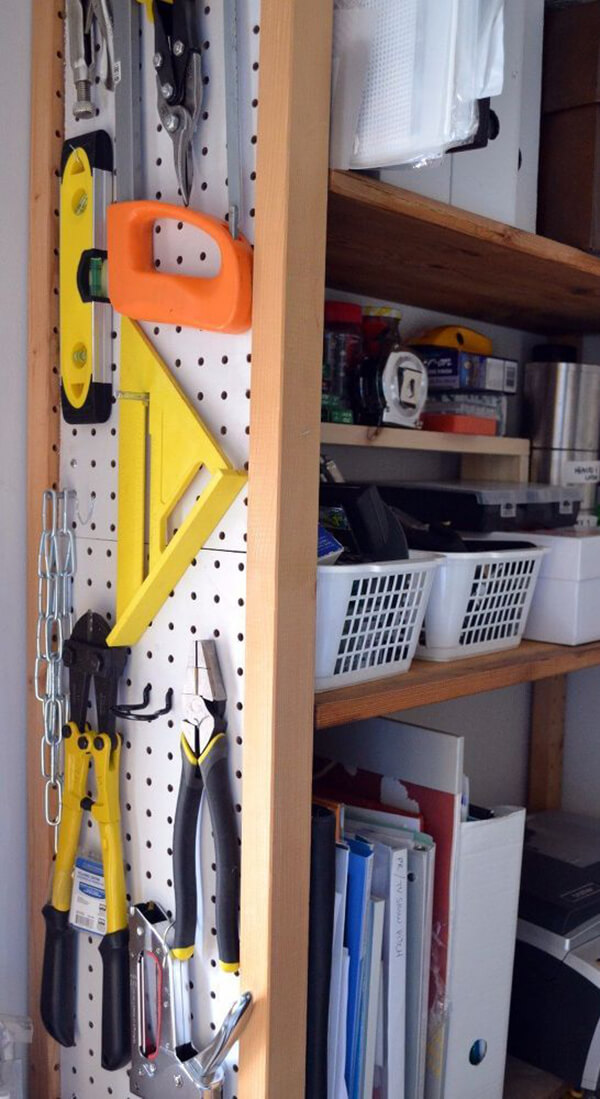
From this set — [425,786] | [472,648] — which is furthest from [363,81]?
[425,786]

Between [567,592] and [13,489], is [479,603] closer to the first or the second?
[567,592]

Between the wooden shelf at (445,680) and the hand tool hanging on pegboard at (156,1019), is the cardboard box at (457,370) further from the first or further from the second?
the hand tool hanging on pegboard at (156,1019)

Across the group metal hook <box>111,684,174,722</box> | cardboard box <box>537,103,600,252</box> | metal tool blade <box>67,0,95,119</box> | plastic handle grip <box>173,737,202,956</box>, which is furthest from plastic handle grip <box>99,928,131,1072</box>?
cardboard box <box>537,103,600,252</box>

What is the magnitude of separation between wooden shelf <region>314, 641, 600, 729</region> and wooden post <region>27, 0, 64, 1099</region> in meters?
0.37

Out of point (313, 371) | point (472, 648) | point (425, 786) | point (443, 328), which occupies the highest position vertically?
→ point (443, 328)

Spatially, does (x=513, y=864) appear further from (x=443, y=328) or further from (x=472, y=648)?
(x=443, y=328)

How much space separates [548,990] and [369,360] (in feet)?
2.80

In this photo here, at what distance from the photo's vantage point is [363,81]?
830mm

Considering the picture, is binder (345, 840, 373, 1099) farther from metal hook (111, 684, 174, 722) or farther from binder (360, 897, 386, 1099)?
metal hook (111, 684, 174, 722)

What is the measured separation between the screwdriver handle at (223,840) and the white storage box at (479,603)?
1.05 ft

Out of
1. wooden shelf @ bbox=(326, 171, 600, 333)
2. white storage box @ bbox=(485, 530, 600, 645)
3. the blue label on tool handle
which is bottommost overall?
the blue label on tool handle

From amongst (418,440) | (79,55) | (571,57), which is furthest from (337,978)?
(571,57)

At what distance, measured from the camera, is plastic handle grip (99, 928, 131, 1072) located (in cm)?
95

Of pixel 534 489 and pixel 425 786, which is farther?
pixel 534 489
